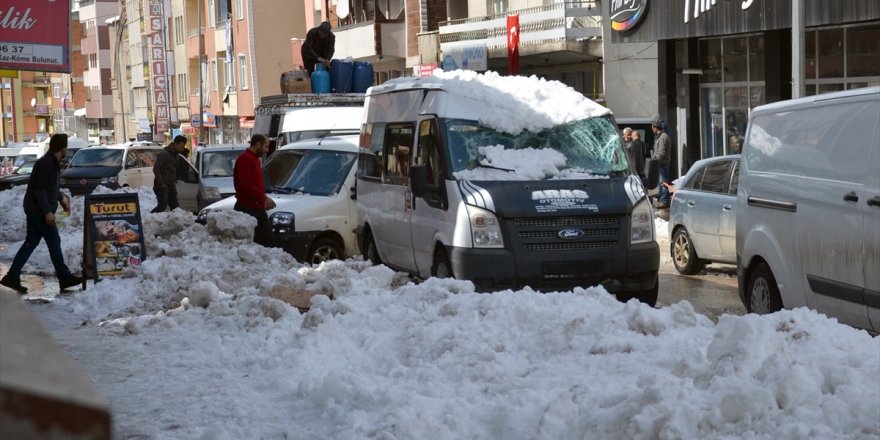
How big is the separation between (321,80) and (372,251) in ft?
34.0

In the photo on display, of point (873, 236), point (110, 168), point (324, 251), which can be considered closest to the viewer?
point (873, 236)

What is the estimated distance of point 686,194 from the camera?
50.9ft

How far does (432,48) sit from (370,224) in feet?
89.6

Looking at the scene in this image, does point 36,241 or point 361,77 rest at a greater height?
point 361,77

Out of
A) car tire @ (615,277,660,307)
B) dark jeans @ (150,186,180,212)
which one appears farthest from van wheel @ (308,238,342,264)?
dark jeans @ (150,186,180,212)

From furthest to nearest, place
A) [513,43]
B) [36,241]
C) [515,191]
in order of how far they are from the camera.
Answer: [513,43] → [36,241] → [515,191]

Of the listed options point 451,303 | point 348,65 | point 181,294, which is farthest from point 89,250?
point 348,65

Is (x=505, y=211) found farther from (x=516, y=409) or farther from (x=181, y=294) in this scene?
(x=516, y=409)

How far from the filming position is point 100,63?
114 metres

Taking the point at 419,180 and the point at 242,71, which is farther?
the point at 242,71

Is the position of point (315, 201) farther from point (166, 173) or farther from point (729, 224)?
point (166, 173)

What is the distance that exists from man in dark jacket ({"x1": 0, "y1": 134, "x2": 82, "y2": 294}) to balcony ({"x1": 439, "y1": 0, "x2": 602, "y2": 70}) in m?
21.1

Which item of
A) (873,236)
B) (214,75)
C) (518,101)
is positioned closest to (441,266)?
(518,101)

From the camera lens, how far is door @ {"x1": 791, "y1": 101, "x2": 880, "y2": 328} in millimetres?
7961
